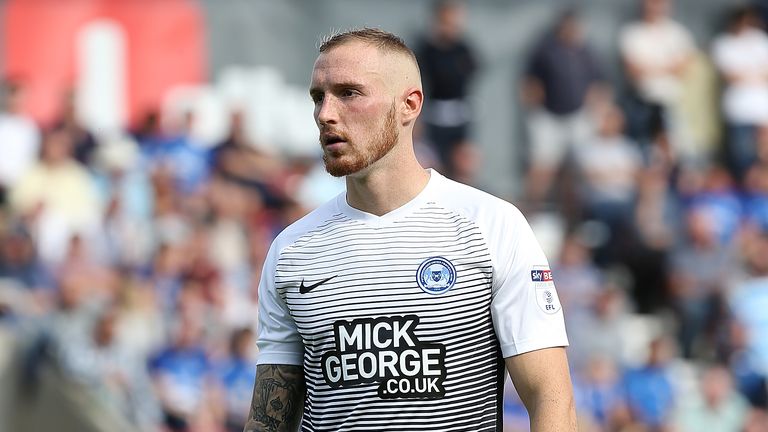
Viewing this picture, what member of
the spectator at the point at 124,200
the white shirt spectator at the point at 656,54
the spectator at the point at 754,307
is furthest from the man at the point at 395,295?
the white shirt spectator at the point at 656,54

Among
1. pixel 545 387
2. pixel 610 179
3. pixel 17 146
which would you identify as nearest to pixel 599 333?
pixel 610 179

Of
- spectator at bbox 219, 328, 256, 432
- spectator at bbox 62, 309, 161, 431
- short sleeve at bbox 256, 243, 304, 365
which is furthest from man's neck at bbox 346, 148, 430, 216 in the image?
spectator at bbox 62, 309, 161, 431

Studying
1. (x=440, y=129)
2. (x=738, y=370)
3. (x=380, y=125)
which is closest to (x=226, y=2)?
(x=440, y=129)

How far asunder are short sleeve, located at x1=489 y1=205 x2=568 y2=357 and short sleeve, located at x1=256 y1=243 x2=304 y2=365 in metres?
0.69

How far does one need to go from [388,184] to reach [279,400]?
0.80 m

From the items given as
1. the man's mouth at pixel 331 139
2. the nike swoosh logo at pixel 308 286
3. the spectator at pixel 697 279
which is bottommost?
the nike swoosh logo at pixel 308 286

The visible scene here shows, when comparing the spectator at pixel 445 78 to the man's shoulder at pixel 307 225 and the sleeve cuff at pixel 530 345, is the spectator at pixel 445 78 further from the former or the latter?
the sleeve cuff at pixel 530 345

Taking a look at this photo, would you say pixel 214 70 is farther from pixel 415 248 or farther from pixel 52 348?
pixel 415 248

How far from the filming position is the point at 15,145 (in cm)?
1234

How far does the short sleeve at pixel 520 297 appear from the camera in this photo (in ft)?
13.5

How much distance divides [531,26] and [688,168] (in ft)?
7.91

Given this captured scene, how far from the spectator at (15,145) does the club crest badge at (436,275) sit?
844 cm

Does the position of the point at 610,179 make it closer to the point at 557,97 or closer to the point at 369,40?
the point at 557,97

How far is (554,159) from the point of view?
Answer: 1463cm
